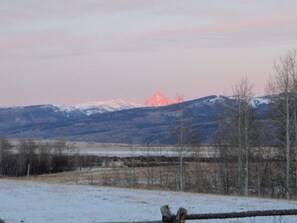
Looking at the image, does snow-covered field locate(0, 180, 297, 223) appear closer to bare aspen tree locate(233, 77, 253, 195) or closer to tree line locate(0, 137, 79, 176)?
bare aspen tree locate(233, 77, 253, 195)

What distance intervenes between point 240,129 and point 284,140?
5.44 m

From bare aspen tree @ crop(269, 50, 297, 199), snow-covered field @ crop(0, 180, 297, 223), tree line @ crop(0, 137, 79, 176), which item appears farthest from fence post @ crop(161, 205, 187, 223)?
tree line @ crop(0, 137, 79, 176)

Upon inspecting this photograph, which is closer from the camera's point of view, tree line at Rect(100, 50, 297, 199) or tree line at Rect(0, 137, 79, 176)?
tree line at Rect(100, 50, 297, 199)

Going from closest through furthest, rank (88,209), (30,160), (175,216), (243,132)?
(175,216) → (88,209) → (243,132) → (30,160)

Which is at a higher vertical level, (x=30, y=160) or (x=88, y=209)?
(x=30, y=160)

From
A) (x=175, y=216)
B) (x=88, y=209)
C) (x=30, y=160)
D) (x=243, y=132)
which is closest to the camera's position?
(x=175, y=216)

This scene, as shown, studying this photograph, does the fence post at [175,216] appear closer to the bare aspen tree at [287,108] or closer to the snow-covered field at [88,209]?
the snow-covered field at [88,209]

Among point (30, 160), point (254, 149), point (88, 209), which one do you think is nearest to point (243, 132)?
point (254, 149)

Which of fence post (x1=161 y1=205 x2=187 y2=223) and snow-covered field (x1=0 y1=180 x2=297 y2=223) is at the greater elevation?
fence post (x1=161 y1=205 x2=187 y2=223)

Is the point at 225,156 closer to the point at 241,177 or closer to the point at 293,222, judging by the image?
the point at 241,177

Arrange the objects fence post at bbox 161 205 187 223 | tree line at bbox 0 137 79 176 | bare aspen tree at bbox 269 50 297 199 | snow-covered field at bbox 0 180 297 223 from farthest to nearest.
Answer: tree line at bbox 0 137 79 176
bare aspen tree at bbox 269 50 297 199
snow-covered field at bbox 0 180 297 223
fence post at bbox 161 205 187 223

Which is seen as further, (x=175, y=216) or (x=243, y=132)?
(x=243, y=132)

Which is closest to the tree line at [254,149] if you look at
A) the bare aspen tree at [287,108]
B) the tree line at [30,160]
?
the bare aspen tree at [287,108]

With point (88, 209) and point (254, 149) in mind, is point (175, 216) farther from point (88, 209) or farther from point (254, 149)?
point (254, 149)
